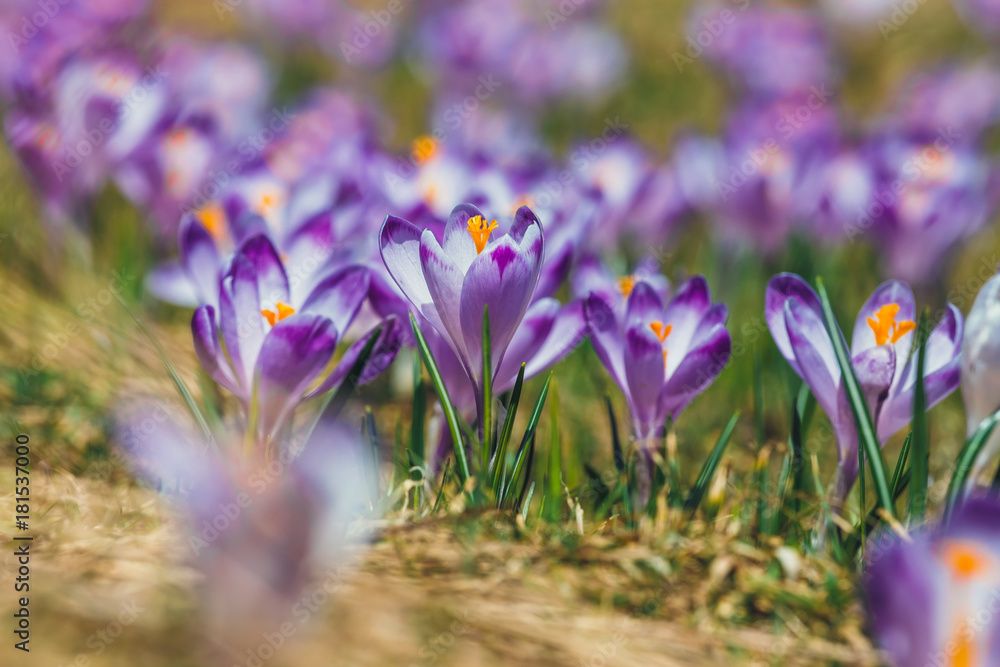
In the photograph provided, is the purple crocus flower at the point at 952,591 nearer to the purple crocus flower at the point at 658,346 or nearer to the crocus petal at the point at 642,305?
the purple crocus flower at the point at 658,346

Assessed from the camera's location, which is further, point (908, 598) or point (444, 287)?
point (444, 287)

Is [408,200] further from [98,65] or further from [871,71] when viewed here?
[871,71]

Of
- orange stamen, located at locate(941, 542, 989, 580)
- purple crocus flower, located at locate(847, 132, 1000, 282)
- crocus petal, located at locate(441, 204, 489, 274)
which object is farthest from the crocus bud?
purple crocus flower, located at locate(847, 132, 1000, 282)

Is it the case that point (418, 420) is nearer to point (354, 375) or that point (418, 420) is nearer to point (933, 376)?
point (354, 375)

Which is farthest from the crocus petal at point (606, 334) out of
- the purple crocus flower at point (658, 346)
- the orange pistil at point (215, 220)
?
the orange pistil at point (215, 220)

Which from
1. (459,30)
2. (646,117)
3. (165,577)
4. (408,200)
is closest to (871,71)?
(646,117)

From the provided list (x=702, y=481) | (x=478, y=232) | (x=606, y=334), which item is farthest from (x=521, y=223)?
(x=702, y=481)
